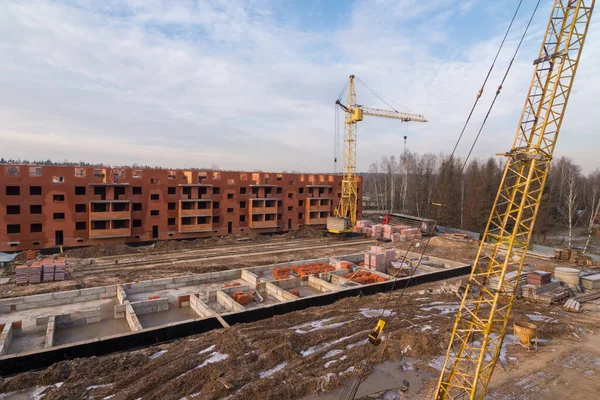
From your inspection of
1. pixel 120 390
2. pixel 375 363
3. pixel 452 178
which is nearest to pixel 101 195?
pixel 120 390

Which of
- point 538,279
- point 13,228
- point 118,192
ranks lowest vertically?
point 538,279

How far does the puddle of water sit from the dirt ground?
1.4 inches

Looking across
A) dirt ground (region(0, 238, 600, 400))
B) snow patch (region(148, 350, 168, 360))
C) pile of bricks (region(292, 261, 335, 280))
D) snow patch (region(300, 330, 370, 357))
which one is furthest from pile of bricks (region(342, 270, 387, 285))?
snow patch (region(148, 350, 168, 360))

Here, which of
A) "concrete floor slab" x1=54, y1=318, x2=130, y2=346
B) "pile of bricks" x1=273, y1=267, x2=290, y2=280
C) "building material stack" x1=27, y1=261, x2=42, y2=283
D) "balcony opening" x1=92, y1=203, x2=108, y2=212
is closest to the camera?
"concrete floor slab" x1=54, y1=318, x2=130, y2=346

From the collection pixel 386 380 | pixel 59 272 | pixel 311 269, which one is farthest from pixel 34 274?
pixel 386 380

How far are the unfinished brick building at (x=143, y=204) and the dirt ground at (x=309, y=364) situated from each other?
22380 millimetres

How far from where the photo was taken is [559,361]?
12008 mm

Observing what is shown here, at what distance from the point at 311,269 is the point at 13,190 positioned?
25313 millimetres

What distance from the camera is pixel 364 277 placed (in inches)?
821

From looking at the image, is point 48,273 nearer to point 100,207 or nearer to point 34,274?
point 34,274

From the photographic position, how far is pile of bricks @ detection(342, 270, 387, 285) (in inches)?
Answer: 806

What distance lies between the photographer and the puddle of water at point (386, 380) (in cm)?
968

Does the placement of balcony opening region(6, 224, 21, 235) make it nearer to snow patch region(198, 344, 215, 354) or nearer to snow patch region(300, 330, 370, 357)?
snow patch region(198, 344, 215, 354)

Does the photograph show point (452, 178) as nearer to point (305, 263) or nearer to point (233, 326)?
point (305, 263)
